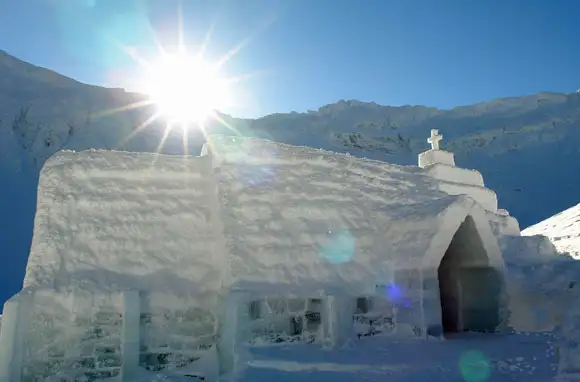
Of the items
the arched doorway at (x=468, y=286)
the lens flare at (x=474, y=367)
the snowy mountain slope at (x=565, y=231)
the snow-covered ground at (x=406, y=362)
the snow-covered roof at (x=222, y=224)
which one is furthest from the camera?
the snowy mountain slope at (x=565, y=231)

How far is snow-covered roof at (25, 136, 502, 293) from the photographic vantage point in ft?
27.3

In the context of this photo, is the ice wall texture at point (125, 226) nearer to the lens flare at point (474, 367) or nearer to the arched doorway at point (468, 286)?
the lens flare at point (474, 367)

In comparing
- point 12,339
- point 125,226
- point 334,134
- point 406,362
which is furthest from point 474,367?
point 334,134

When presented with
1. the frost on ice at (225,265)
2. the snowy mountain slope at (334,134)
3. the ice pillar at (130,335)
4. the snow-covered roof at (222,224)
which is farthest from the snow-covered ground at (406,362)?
the snowy mountain slope at (334,134)

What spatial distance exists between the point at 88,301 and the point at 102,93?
3530 centimetres

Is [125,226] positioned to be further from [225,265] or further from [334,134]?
[334,134]

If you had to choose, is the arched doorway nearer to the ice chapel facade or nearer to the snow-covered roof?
the ice chapel facade

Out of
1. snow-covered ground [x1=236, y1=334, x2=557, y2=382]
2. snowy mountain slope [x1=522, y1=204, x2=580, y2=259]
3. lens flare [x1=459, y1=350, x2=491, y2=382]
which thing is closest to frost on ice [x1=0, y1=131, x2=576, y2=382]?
snow-covered ground [x1=236, y1=334, x2=557, y2=382]

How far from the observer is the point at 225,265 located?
814 cm

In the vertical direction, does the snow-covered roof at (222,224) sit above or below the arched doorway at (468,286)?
above

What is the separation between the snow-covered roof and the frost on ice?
0.03 m

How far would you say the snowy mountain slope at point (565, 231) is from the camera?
12.4 m

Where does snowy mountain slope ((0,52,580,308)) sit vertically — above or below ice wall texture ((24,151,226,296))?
above

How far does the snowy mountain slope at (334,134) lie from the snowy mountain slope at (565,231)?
21515 millimetres
